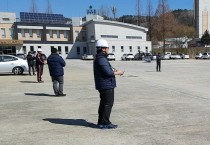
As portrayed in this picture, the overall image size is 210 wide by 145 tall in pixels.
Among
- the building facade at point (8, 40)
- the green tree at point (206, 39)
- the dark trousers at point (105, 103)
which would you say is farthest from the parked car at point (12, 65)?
the green tree at point (206, 39)

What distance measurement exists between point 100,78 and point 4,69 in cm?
1681

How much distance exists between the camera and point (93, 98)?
1130 cm

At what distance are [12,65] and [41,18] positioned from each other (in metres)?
54.5

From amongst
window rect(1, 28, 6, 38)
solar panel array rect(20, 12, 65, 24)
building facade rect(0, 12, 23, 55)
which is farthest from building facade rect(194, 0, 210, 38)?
window rect(1, 28, 6, 38)

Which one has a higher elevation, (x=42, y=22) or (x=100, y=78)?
(x=42, y=22)

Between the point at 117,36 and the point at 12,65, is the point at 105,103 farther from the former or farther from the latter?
the point at 117,36

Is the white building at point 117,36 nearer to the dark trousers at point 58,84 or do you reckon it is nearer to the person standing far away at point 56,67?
the dark trousers at point 58,84

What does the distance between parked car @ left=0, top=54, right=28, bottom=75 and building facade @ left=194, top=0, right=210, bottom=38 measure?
10053 centimetres

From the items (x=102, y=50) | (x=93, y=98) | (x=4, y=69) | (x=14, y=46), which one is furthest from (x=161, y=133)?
(x=14, y=46)

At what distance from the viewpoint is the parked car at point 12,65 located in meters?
22.0

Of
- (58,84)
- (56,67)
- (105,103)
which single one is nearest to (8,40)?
(58,84)

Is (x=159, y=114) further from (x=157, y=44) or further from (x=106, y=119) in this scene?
(x=157, y=44)

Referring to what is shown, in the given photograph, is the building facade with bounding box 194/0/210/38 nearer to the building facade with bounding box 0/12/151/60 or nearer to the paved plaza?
the building facade with bounding box 0/12/151/60

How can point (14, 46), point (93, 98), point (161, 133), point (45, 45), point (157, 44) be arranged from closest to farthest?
point (161, 133) → point (93, 98) → point (14, 46) → point (45, 45) → point (157, 44)
